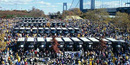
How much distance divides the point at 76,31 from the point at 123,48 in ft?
31.5

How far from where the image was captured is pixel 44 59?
14.1 metres

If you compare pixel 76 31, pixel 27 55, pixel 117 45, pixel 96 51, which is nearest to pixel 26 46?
pixel 27 55

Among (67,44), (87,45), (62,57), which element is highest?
(67,44)

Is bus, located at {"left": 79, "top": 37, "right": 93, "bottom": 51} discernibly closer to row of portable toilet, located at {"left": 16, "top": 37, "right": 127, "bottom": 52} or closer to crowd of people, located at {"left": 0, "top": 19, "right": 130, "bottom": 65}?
row of portable toilet, located at {"left": 16, "top": 37, "right": 127, "bottom": 52}

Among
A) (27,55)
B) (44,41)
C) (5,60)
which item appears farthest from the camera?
(44,41)

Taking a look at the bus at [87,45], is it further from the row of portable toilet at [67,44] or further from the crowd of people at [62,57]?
the crowd of people at [62,57]

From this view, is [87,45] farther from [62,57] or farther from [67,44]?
[62,57]

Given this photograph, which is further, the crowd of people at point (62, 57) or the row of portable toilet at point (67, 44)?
the row of portable toilet at point (67, 44)

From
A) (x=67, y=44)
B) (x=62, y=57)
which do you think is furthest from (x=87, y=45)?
(x=62, y=57)

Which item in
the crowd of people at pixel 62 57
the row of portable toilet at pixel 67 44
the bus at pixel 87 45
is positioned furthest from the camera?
the bus at pixel 87 45

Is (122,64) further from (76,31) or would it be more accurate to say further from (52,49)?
(76,31)

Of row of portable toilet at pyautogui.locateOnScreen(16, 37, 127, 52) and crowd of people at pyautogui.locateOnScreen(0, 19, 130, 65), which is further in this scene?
row of portable toilet at pyautogui.locateOnScreen(16, 37, 127, 52)

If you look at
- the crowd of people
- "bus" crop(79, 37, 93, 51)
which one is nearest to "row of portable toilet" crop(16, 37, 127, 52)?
"bus" crop(79, 37, 93, 51)

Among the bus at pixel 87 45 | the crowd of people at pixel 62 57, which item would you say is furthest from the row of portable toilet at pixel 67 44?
the crowd of people at pixel 62 57
